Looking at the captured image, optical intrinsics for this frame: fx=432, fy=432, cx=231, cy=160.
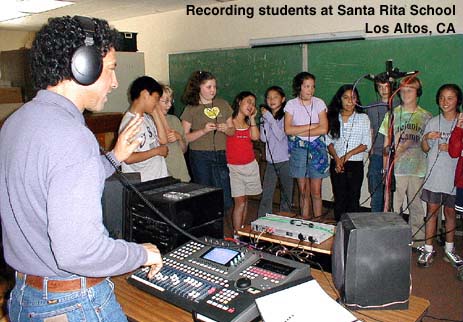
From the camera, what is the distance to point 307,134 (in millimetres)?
3684

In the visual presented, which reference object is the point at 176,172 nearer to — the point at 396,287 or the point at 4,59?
the point at 396,287

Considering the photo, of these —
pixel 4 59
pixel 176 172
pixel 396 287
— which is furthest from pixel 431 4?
pixel 4 59

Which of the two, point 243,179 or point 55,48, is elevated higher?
point 55,48

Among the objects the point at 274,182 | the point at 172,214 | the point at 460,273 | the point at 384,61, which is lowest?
the point at 460,273

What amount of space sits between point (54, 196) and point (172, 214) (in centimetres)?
67

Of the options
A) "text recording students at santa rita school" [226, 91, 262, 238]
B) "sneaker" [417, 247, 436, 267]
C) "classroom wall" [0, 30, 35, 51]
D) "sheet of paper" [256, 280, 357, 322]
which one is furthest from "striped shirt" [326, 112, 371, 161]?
"classroom wall" [0, 30, 35, 51]

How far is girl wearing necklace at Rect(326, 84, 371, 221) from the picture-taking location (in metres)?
3.75

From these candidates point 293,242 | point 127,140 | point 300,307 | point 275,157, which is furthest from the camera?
point 275,157

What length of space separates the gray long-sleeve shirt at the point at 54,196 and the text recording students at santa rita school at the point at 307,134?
281 centimetres

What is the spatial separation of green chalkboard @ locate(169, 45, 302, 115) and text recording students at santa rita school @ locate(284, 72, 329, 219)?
1.35m

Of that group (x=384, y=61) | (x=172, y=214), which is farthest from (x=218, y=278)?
(x=384, y=61)

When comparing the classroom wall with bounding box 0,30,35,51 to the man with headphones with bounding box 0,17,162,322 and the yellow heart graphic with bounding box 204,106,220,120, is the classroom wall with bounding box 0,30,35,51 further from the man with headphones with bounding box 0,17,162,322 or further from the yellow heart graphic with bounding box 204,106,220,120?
the man with headphones with bounding box 0,17,162,322

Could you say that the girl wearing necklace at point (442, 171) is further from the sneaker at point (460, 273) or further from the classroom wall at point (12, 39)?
the classroom wall at point (12, 39)

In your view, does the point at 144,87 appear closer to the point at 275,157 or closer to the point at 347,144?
the point at 275,157
